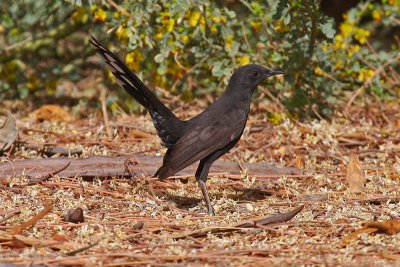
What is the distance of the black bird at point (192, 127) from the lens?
577cm

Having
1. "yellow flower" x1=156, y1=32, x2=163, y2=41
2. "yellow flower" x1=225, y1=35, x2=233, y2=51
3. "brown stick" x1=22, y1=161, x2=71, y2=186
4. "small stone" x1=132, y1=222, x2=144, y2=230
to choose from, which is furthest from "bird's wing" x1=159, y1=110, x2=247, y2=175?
"yellow flower" x1=225, y1=35, x2=233, y2=51

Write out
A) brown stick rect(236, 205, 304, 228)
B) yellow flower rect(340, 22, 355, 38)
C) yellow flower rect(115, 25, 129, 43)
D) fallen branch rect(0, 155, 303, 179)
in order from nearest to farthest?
brown stick rect(236, 205, 304, 228)
fallen branch rect(0, 155, 303, 179)
yellow flower rect(115, 25, 129, 43)
yellow flower rect(340, 22, 355, 38)

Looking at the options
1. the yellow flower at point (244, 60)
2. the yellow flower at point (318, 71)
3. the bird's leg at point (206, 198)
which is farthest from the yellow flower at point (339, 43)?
the bird's leg at point (206, 198)

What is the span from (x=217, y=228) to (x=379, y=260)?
101 cm

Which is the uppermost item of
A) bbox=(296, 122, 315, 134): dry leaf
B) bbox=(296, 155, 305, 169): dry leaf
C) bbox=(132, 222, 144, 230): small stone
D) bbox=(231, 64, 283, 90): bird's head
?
bbox=(231, 64, 283, 90): bird's head

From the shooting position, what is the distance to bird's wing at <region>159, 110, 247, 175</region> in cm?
579

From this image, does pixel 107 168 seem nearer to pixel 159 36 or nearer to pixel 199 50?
pixel 159 36

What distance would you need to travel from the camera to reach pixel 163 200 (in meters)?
6.05

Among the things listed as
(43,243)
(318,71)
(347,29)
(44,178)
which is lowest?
(43,243)

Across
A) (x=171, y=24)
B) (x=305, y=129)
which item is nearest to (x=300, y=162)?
(x=305, y=129)

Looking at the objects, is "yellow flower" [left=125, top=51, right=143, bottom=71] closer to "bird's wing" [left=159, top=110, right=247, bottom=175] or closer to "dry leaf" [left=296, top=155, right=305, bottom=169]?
"dry leaf" [left=296, top=155, right=305, bottom=169]

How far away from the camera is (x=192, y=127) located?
6094 mm

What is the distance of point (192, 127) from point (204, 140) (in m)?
0.22

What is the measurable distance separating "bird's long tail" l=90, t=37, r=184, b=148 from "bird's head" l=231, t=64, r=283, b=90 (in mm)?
664
